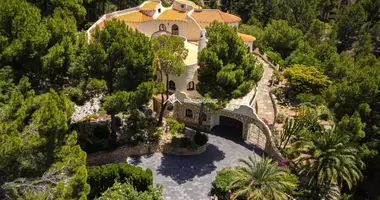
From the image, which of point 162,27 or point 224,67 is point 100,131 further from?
point 162,27

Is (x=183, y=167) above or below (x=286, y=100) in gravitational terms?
below

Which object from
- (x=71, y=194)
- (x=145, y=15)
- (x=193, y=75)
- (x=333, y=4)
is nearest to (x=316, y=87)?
(x=193, y=75)

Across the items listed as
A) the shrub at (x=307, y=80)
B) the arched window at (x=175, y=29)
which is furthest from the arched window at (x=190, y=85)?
the arched window at (x=175, y=29)

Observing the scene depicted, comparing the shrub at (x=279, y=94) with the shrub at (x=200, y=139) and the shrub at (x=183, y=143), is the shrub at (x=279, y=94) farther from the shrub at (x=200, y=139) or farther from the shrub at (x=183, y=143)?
the shrub at (x=183, y=143)

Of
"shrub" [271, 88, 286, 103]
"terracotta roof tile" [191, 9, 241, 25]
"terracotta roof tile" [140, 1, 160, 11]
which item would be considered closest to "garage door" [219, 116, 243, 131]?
"shrub" [271, 88, 286, 103]

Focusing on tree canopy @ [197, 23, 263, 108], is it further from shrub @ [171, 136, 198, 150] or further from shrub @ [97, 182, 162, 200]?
shrub @ [97, 182, 162, 200]

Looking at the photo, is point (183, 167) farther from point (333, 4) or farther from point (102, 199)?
point (333, 4)

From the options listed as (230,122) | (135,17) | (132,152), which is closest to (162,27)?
(135,17)
